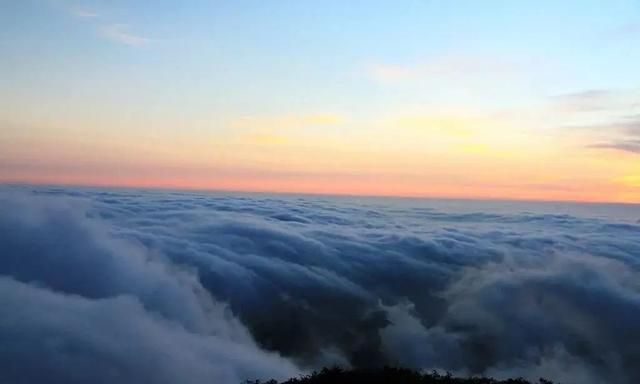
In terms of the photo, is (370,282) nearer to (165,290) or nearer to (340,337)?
(340,337)

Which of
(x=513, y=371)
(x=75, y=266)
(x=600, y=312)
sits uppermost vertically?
(x=75, y=266)

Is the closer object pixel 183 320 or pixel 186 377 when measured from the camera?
pixel 186 377

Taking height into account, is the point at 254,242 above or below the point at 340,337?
above

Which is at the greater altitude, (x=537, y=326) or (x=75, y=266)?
(x=75, y=266)

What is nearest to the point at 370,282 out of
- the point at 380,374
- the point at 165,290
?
the point at 165,290

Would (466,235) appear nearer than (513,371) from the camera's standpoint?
No

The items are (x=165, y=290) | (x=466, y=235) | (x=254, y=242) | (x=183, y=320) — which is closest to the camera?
(x=183, y=320)

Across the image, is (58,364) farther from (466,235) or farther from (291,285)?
(466,235)

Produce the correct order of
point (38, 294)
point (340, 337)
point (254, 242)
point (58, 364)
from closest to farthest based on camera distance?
point (58, 364)
point (38, 294)
point (340, 337)
point (254, 242)

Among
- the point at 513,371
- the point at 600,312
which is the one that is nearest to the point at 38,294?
the point at 513,371
